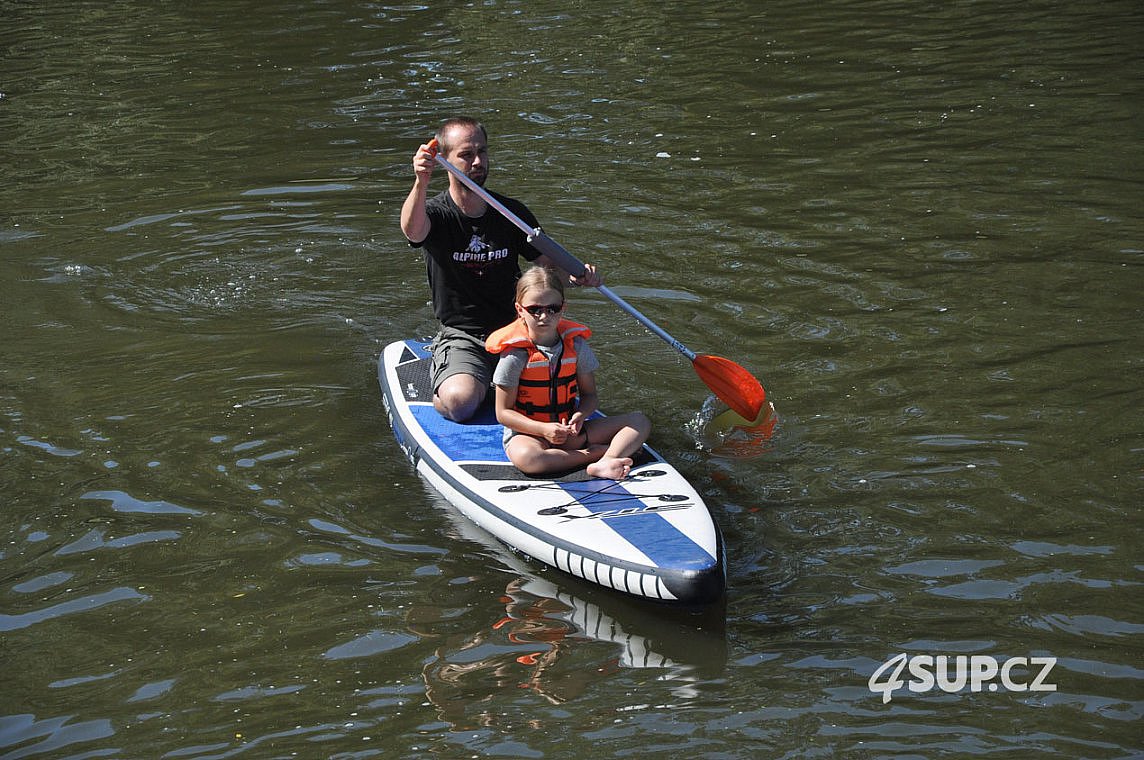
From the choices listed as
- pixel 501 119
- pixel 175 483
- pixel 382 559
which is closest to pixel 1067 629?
pixel 382 559

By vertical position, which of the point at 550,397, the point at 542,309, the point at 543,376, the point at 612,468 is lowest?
the point at 612,468

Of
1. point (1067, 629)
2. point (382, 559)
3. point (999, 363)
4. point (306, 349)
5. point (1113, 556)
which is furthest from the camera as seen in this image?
point (306, 349)

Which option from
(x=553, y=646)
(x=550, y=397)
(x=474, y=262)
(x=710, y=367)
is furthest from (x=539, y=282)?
(x=553, y=646)

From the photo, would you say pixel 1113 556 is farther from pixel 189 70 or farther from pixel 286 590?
pixel 189 70

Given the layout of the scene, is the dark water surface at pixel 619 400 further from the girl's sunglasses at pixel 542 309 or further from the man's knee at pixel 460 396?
the girl's sunglasses at pixel 542 309

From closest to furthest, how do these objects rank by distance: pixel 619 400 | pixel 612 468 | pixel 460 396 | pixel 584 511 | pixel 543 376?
pixel 584 511 → pixel 612 468 → pixel 543 376 → pixel 460 396 → pixel 619 400

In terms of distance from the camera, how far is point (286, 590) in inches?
190

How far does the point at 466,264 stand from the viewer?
5.91 m

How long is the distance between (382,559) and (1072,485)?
2890mm

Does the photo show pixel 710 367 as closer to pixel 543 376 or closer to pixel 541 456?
pixel 543 376

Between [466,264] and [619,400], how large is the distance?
1.11 m

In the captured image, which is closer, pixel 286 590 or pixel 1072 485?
pixel 286 590

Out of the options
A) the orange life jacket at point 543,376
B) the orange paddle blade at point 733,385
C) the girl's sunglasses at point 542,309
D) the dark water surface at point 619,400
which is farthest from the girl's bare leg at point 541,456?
the orange paddle blade at point 733,385

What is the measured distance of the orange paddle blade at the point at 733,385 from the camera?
19.1 ft
